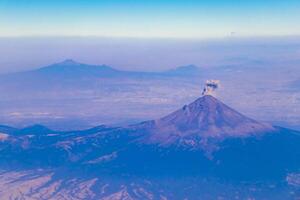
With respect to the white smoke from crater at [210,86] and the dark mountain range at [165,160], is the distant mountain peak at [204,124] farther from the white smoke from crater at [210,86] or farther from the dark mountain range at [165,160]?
the white smoke from crater at [210,86]

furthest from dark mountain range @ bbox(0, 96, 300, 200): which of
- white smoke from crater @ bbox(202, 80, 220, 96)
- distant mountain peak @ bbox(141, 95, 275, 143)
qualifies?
white smoke from crater @ bbox(202, 80, 220, 96)

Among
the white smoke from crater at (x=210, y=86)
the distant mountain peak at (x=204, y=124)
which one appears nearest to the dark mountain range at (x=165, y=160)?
the distant mountain peak at (x=204, y=124)

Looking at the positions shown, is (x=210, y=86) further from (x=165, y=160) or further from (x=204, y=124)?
(x=165, y=160)

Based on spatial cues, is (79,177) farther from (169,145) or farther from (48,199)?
(169,145)

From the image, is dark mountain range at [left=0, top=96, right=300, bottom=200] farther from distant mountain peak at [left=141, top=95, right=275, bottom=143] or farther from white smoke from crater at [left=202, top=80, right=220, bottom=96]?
white smoke from crater at [left=202, top=80, right=220, bottom=96]

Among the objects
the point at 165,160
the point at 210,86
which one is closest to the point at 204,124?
the point at 210,86
